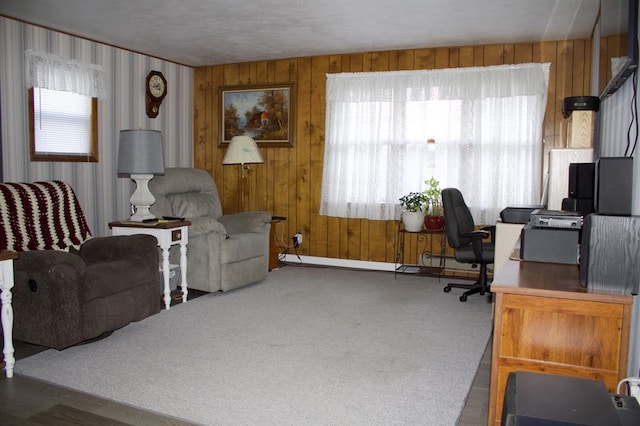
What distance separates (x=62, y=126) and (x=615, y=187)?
4620 millimetres

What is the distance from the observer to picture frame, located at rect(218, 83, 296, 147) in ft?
19.8

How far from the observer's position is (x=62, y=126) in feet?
16.0

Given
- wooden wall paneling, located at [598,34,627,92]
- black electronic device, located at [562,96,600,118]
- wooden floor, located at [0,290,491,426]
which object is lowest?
wooden floor, located at [0,290,491,426]

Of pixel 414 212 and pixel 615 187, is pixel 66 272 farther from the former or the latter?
pixel 414 212

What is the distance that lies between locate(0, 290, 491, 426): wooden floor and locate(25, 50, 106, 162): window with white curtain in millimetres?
2678

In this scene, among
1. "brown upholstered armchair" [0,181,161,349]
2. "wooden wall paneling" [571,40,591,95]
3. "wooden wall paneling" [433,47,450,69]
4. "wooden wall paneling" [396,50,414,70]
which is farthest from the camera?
Result: "wooden wall paneling" [396,50,414,70]

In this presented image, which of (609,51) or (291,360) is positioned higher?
(609,51)

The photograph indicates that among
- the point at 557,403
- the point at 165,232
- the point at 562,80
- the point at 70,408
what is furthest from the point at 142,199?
the point at 562,80

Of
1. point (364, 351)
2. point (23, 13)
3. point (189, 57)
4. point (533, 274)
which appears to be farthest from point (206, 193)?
point (533, 274)

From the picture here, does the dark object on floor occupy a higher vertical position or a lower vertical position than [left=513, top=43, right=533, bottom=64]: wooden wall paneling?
lower

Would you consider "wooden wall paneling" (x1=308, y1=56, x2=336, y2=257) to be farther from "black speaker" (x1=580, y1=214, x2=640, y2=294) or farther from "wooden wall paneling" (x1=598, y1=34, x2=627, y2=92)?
"black speaker" (x1=580, y1=214, x2=640, y2=294)

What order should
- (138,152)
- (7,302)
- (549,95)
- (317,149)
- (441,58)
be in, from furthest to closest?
1. (317,149)
2. (441,58)
3. (549,95)
4. (138,152)
5. (7,302)

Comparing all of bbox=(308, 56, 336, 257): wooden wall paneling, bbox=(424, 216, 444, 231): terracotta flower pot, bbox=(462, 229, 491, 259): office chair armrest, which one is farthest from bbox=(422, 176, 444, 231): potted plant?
bbox=(308, 56, 336, 257): wooden wall paneling

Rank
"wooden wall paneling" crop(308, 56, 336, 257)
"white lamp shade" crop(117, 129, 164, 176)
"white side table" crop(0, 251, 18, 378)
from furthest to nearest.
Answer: "wooden wall paneling" crop(308, 56, 336, 257) < "white lamp shade" crop(117, 129, 164, 176) < "white side table" crop(0, 251, 18, 378)
